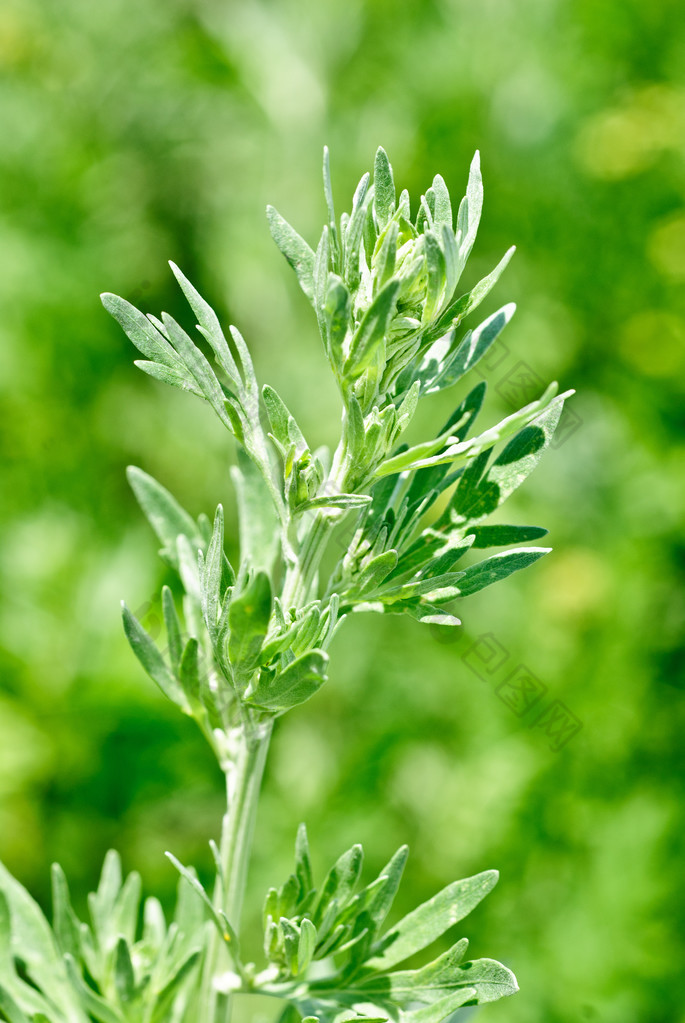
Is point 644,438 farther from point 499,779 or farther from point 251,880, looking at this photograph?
point 251,880

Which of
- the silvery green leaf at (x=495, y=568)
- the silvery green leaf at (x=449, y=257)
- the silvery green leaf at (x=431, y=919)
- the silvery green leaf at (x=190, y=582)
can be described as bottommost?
the silvery green leaf at (x=431, y=919)

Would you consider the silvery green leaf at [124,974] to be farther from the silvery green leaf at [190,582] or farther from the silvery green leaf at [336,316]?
the silvery green leaf at [336,316]

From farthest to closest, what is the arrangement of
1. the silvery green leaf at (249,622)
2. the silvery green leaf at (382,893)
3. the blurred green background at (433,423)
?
1. the blurred green background at (433,423)
2. the silvery green leaf at (382,893)
3. the silvery green leaf at (249,622)

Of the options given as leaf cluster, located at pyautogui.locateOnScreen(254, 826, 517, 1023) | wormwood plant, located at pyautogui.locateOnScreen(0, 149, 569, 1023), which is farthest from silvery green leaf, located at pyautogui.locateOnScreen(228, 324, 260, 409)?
leaf cluster, located at pyautogui.locateOnScreen(254, 826, 517, 1023)

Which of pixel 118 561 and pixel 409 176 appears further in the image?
pixel 409 176

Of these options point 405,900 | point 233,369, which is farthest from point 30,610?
point 233,369

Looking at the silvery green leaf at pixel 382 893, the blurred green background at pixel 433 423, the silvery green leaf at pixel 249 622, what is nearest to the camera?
the silvery green leaf at pixel 249 622

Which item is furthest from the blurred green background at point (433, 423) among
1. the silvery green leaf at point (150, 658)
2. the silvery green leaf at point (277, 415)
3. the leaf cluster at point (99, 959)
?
the silvery green leaf at point (277, 415)
